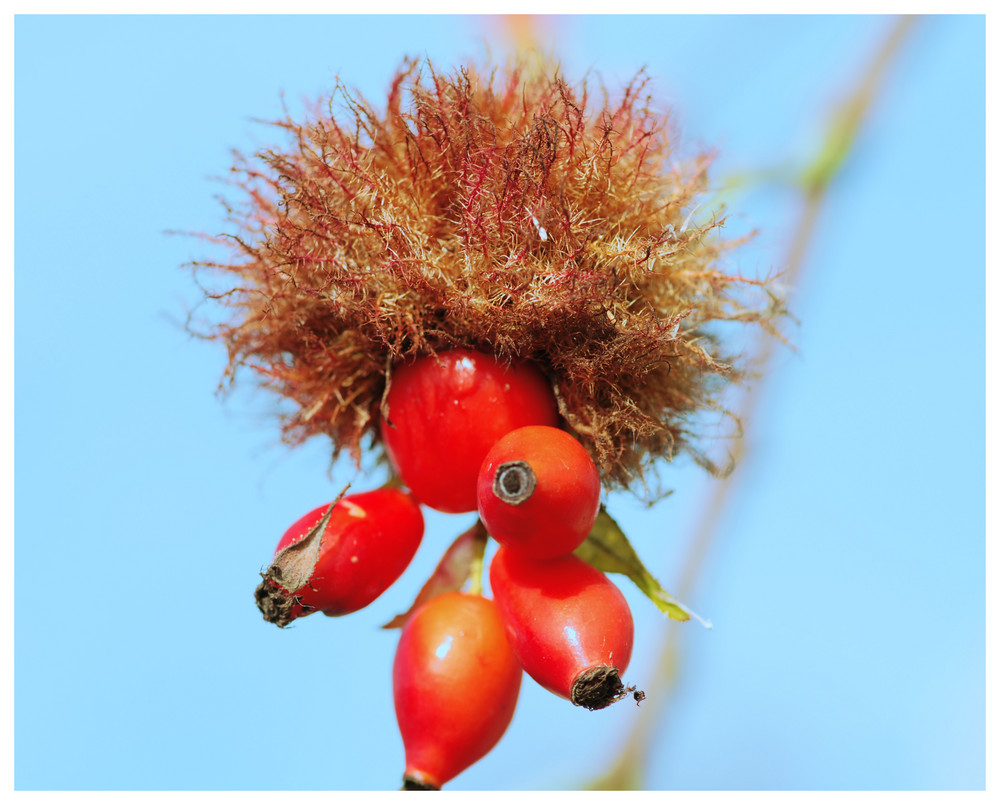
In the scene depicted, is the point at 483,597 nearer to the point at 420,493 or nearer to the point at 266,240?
the point at 420,493

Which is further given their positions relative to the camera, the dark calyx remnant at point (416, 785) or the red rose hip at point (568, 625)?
the dark calyx remnant at point (416, 785)

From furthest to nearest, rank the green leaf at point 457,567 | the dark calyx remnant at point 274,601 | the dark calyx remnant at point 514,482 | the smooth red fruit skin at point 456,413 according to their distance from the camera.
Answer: the green leaf at point 457,567
the smooth red fruit skin at point 456,413
the dark calyx remnant at point 274,601
the dark calyx remnant at point 514,482

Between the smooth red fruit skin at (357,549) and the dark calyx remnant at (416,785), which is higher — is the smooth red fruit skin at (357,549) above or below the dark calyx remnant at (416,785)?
above

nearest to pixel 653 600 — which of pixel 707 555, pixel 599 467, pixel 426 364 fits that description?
pixel 599 467

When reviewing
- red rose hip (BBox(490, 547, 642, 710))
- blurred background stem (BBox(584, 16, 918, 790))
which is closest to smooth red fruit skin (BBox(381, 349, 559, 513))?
red rose hip (BBox(490, 547, 642, 710))

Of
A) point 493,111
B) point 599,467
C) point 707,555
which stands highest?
point 493,111

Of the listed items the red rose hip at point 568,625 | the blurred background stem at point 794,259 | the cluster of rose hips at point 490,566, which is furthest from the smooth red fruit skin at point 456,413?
the blurred background stem at point 794,259

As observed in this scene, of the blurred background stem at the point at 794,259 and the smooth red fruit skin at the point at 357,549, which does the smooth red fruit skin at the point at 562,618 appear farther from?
the blurred background stem at the point at 794,259
